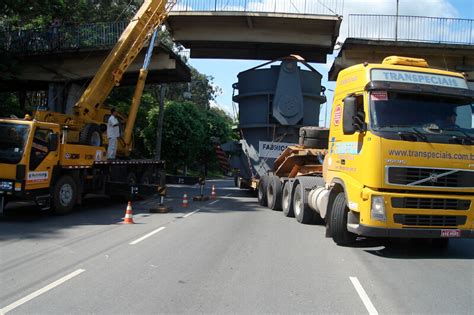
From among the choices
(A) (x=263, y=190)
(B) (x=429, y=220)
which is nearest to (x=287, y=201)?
(A) (x=263, y=190)

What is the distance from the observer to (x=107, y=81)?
17.9m

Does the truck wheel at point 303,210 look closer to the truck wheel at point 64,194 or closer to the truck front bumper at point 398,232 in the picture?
the truck front bumper at point 398,232

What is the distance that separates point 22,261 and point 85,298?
2418 mm

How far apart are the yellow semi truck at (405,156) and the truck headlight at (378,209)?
0.02m

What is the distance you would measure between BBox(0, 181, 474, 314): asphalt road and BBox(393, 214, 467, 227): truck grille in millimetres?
636

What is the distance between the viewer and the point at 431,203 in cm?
805

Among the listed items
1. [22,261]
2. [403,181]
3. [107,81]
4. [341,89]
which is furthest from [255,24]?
[22,261]

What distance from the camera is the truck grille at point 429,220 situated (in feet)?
26.1

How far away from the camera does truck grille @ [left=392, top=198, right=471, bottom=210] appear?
7.95 meters

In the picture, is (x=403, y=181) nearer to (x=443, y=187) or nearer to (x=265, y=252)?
(x=443, y=187)

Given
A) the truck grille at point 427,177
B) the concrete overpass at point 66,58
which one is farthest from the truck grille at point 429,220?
the concrete overpass at point 66,58

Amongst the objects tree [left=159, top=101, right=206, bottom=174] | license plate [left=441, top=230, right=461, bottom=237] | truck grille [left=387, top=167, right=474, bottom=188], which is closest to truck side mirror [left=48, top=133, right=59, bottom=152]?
truck grille [left=387, top=167, right=474, bottom=188]

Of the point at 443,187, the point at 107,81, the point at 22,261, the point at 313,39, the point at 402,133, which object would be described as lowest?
the point at 22,261

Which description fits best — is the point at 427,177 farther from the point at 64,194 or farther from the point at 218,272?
the point at 64,194
